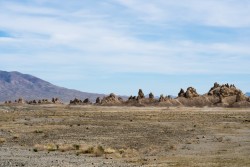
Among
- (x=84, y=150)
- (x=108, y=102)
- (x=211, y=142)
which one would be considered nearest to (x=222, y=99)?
(x=108, y=102)

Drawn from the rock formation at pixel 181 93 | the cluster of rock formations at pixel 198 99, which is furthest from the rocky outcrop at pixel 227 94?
the rock formation at pixel 181 93

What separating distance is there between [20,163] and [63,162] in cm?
236

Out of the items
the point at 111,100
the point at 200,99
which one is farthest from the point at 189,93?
the point at 111,100

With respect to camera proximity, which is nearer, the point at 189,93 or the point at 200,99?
the point at 200,99

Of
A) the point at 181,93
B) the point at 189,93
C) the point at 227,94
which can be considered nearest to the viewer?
the point at 227,94

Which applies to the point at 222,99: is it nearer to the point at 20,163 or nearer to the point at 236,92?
the point at 236,92

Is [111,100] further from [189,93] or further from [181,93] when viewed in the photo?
[189,93]

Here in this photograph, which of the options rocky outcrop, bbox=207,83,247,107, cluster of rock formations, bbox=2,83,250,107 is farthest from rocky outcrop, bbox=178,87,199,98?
rocky outcrop, bbox=207,83,247,107

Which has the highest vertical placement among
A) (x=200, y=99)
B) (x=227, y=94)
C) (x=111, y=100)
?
(x=227, y=94)

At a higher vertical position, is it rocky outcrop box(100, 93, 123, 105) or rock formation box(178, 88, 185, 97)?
rock formation box(178, 88, 185, 97)

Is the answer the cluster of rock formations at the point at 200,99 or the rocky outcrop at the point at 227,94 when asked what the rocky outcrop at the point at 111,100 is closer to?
the cluster of rock formations at the point at 200,99

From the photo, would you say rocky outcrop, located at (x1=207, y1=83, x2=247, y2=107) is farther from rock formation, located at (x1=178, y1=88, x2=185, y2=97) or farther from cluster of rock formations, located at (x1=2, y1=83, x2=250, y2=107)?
rock formation, located at (x1=178, y1=88, x2=185, y2=97)

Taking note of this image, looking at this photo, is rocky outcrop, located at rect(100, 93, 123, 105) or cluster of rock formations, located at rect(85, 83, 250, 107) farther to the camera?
rocky outcrop, located at rect(100, 93, 123, 105)

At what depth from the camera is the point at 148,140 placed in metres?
42.4
